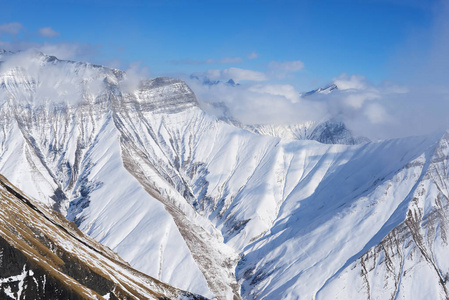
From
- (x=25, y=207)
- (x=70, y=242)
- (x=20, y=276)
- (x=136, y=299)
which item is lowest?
(x=136, y=299)

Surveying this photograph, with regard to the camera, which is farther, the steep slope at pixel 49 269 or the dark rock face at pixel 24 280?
the steep slope at pixel 49 269

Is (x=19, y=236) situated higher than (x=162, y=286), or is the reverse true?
(x=19, y=236)

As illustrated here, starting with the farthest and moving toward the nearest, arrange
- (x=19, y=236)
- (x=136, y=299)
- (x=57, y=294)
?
(x=136, y=299) < (x=19, y=236) < (x=57, y=294)

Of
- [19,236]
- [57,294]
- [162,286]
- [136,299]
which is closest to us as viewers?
[57,294]

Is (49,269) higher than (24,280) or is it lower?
higher

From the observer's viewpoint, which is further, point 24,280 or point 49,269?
point 49,269

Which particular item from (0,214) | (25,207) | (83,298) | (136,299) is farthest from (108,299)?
(25,207)

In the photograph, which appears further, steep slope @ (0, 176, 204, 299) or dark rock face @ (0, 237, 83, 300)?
steep slope @ (0, 176, 204, 299)

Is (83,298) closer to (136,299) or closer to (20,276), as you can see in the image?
(20,276)
